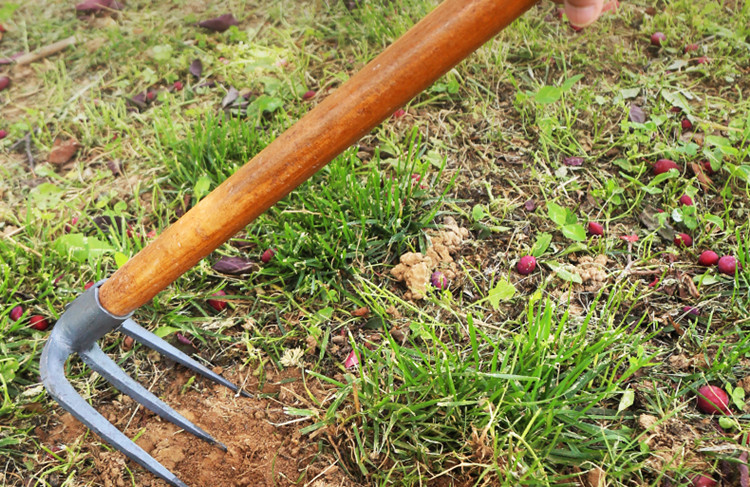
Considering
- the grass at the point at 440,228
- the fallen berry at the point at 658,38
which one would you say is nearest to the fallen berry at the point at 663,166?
the grass at the point at 440,228

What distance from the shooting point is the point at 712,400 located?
1.83 m

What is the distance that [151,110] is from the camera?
9.98 ft

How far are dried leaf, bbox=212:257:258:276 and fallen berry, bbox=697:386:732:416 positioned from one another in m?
1.55

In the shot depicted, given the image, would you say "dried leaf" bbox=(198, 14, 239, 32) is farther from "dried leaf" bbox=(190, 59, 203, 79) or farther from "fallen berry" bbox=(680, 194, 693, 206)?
"fallen berry" bbox=(680, 194, 693, 206)

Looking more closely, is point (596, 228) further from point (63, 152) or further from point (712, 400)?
point (63, 152)

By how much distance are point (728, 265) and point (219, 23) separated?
110 inches

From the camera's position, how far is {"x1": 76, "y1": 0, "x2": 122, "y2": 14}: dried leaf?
3666mm

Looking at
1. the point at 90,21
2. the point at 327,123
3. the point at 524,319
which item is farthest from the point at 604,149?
the point at 90,21

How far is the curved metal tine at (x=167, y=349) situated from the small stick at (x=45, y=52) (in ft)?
7.51

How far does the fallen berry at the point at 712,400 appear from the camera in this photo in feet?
5.98

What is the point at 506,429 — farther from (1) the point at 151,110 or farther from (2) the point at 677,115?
(1) the point at 151,110

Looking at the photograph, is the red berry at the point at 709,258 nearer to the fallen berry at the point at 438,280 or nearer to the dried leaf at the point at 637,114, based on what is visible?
the dried leaf at the point at 637,114

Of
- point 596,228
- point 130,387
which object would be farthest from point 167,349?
point 596,228

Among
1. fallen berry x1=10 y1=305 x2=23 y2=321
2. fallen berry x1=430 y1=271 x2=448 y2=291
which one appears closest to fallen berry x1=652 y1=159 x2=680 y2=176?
fallen berry x1=430 y1=271 x2=448 y2=291
